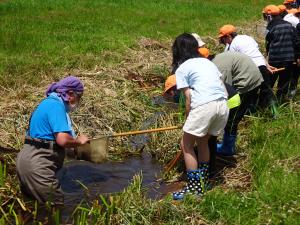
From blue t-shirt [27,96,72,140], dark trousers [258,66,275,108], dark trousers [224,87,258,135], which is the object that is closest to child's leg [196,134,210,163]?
dark trousers [224,87,258,135]

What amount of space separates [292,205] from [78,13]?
12911mm

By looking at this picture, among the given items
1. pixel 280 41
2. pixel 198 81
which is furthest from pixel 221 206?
pixel 280 41

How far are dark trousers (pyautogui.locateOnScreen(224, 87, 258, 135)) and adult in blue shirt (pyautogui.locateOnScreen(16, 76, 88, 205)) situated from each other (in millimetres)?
2033

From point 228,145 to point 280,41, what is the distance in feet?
7.76

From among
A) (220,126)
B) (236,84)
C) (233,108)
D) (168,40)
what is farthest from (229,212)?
(168,40)

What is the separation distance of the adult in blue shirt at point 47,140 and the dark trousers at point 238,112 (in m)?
2.03

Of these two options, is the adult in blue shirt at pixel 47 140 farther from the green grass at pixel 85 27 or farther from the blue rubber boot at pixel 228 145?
the green grass at pixel 85 27

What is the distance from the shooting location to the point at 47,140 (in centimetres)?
504

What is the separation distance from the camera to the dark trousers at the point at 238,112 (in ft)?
20.9

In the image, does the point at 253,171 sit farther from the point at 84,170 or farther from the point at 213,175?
the point at 84,170

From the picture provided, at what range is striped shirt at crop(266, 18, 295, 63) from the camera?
804cm

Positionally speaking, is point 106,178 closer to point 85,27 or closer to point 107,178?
point 107,178

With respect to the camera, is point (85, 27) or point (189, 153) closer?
point (189, 153)

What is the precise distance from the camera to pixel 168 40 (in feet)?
44.1
